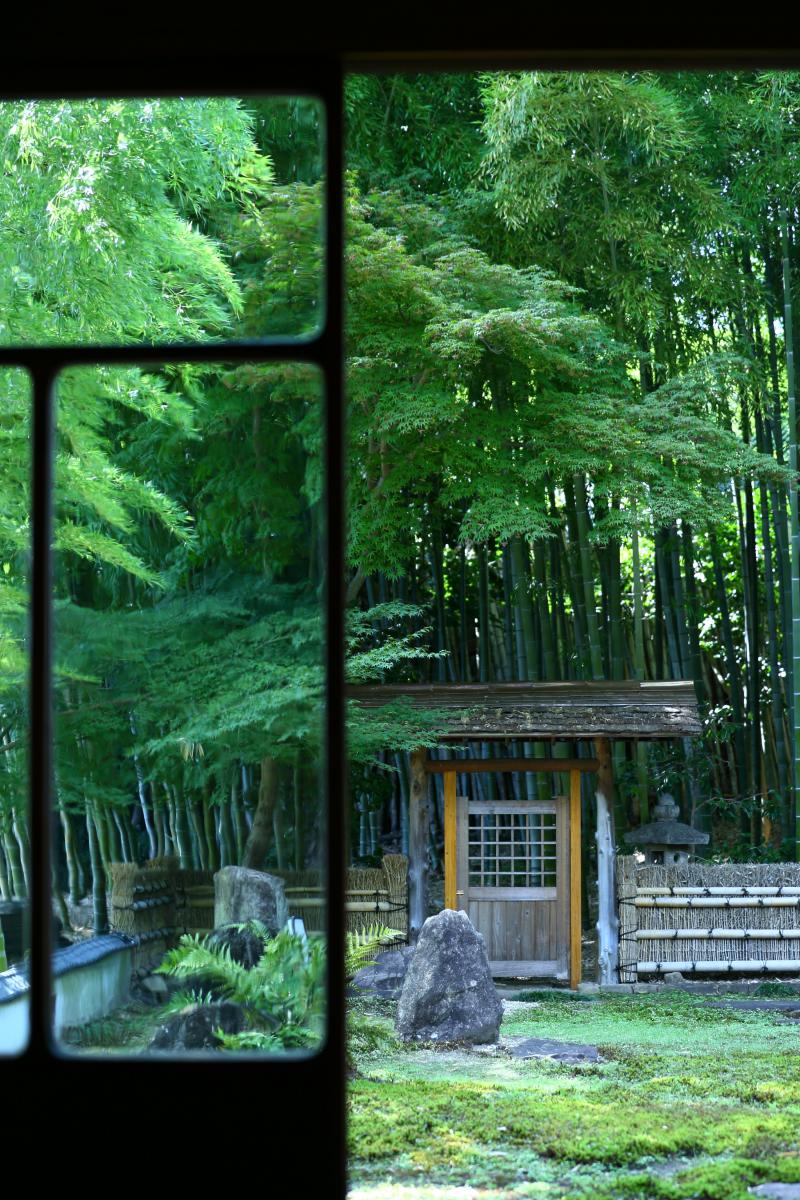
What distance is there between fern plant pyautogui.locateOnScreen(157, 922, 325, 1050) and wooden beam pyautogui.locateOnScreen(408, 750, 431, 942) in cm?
322

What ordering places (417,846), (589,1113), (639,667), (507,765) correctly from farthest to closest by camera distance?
1. (639,667)
2. (417,846)
3. (507,765)
4. (589,1113)

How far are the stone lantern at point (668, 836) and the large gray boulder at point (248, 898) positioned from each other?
3028 millimetres

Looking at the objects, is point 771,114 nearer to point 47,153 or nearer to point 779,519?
point 779,519

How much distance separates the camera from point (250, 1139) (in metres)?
1.93

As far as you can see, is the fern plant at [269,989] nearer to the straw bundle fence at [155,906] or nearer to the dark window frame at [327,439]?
the straw bundle fence at [155,906]

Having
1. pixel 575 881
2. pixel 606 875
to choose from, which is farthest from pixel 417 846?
pixel 606 875

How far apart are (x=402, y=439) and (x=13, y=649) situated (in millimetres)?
4637

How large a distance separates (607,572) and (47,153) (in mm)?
6185

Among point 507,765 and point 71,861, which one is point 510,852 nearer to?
point 507,765

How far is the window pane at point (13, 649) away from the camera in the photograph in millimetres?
4145

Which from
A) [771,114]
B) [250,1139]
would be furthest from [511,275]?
[250,1139]

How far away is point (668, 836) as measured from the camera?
29.6ft

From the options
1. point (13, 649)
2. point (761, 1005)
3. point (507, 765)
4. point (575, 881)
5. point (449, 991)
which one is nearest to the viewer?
point (13, 649)

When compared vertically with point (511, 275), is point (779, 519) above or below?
below
